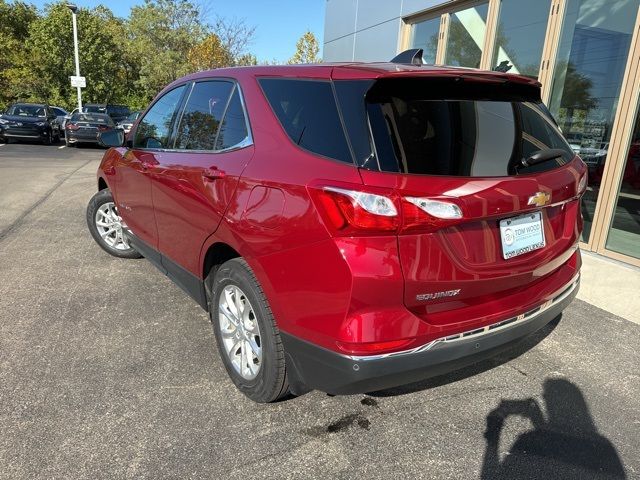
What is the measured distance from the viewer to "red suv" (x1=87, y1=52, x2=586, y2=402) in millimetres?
1975

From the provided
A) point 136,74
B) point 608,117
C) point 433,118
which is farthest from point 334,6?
point 136,74

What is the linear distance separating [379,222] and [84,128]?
66.9 feet

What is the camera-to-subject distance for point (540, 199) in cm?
230

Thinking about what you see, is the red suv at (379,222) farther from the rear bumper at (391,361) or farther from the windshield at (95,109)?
the windshield at (95,109)

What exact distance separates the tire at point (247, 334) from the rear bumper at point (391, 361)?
10cm

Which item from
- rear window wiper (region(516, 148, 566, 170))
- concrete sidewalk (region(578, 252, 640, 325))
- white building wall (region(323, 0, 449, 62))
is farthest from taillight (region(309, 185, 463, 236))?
white building wall (region(323, 0, 449, 62))

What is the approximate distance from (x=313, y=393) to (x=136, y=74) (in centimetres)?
4745

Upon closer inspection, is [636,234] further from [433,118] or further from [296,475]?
[296,475]

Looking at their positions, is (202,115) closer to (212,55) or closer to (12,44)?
(212,55)

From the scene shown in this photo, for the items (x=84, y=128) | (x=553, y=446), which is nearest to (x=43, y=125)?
(x=84, y=128)

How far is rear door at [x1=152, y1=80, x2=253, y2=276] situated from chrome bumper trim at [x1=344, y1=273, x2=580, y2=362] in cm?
118

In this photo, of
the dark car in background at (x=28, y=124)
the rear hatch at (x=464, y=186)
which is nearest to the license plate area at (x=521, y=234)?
the rear hatch at (x=464, y=186)

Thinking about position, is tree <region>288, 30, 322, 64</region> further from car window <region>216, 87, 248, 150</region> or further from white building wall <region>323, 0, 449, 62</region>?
car window <region>216, 87, 248, 150</region>

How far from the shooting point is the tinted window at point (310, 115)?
84.1 inches
